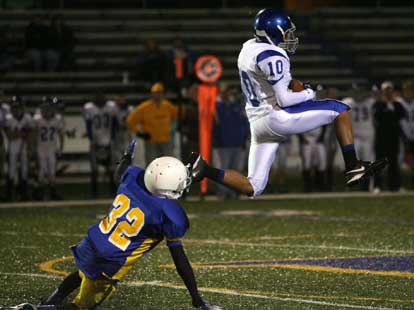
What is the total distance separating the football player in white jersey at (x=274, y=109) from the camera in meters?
7.86

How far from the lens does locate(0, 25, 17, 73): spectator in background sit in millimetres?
19094

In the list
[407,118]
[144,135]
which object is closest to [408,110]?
[407,118]

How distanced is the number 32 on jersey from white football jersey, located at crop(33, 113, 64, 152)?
31.5ft

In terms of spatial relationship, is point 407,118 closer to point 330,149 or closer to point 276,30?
point 330,149

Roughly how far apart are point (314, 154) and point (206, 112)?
6.29 ft

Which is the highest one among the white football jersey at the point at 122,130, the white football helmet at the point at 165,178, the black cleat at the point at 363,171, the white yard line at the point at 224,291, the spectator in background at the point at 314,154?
the white football helmet at the point at 165,178

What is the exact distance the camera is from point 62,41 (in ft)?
62.0

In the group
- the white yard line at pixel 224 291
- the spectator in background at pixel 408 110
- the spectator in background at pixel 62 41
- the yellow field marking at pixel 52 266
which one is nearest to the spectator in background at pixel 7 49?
the spectator in background at pixel 62 41

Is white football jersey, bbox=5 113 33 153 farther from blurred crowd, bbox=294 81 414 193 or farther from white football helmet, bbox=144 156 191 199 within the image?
white football helmet, bbox=144 156 191 199

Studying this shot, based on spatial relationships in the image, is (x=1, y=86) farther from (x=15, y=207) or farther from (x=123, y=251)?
(x=123, y=251)

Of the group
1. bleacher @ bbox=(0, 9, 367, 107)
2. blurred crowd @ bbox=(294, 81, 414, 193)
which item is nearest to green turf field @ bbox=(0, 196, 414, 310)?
blurred crowd @ bbox=(294, 81, 414, 193)

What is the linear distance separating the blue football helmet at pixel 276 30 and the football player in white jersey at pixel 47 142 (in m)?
7.75

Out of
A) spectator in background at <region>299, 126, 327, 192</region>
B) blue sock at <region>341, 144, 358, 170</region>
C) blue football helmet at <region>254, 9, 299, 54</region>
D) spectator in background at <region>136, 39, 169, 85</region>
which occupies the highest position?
blue football helmet at <region>254, 9, 299, 54</region>

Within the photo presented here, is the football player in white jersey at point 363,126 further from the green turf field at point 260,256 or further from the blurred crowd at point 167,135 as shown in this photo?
the green turf field at point 260,256
